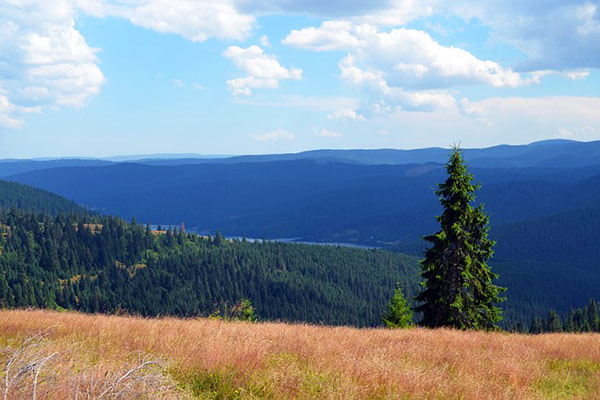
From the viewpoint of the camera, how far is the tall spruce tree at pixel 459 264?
25984mm

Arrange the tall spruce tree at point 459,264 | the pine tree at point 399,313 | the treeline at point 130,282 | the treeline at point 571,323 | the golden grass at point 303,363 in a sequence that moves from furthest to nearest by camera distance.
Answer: the treeline at point 130,282
the treeline at point 571,323
the pine tree at point 399,313
the tall spruce tree at point 459,264
the golden grass at point 303,363

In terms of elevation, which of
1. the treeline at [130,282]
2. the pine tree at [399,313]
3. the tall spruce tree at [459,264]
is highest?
the tall spruce tree at [459,264]

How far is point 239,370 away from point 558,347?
376 inches

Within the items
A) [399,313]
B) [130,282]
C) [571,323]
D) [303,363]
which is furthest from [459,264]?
[130,282]

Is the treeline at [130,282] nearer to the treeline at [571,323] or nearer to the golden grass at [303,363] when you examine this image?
the treeline at [571,323]

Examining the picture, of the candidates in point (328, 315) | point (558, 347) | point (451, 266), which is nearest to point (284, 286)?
point (328, 315)

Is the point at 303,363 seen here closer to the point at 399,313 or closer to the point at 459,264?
the point at 459,264

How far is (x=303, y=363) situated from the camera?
8539 millimetres

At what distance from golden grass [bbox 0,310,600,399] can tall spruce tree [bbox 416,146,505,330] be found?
13.4m

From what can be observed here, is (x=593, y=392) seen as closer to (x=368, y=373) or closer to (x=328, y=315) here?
(x=368, y=373)

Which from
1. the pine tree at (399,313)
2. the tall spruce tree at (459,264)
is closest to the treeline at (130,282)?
the pine tree at (399,313)

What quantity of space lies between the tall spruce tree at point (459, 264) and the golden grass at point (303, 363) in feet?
43.9

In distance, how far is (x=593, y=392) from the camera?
835cm

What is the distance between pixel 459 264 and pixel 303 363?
64.1ft
